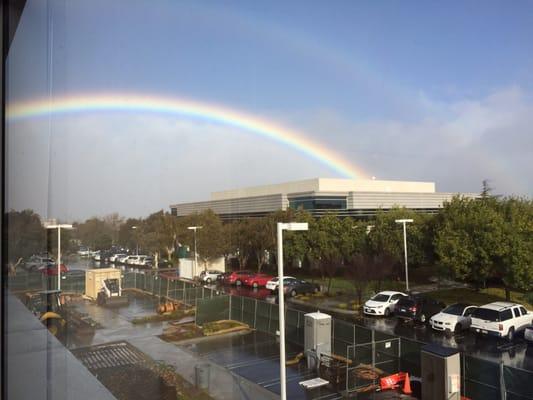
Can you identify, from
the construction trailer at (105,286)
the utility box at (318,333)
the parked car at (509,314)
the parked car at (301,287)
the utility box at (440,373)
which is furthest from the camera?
the utility box at (318,333)

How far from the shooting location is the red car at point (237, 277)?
1.06m

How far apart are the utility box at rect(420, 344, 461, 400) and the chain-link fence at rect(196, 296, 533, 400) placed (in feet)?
0.76

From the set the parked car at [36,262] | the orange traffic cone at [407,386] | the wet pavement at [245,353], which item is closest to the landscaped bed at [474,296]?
the orange traffic cone at [407,386]

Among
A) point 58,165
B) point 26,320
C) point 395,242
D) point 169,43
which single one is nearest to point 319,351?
point 395,242

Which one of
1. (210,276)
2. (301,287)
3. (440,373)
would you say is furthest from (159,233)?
(440,373)

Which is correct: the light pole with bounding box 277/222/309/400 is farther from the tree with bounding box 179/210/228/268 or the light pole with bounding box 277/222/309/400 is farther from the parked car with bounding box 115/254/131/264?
the parked car with bounding box 115/254/131/264

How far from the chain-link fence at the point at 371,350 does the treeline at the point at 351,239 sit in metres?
0.13

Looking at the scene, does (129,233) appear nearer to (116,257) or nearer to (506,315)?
(116,257)

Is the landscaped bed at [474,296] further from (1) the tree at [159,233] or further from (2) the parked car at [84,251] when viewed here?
(2) the parked car at [84,251]

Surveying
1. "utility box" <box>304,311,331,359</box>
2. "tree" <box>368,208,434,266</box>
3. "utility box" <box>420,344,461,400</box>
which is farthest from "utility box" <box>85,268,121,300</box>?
"utility box" <box>304,311,331,359</box>

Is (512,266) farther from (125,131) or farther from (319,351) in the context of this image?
(319,351)

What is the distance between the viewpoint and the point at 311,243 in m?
2.02

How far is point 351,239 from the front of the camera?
2746mm

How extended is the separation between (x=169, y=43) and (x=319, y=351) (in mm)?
3548
